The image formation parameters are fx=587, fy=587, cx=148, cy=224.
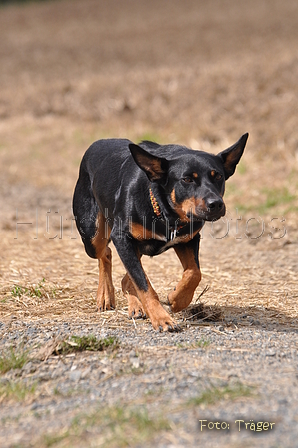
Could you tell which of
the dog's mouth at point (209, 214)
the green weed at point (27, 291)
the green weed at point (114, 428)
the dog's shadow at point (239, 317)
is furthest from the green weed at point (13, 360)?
the green weed at point (27, 291)

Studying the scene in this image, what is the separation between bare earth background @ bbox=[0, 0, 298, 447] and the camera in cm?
293

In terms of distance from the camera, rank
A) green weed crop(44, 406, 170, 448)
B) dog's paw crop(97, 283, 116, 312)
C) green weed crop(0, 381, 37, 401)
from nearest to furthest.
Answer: green weed crop(44, 406, 170, 448) < green weed crop(0, 381, 37, 401) < dog's paw crop(97, 283, 116, 312)

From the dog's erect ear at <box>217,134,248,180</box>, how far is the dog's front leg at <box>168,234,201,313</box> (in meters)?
0.60

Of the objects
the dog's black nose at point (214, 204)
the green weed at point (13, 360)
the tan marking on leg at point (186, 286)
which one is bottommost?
the green weed at point (13, 360)

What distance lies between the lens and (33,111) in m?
17.9

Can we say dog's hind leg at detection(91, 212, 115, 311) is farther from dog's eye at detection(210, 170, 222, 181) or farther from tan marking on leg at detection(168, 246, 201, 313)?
dog's eye at detection(210, 170, 222, 181)

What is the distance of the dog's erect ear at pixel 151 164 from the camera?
14.2 ft

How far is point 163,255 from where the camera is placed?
7.35m

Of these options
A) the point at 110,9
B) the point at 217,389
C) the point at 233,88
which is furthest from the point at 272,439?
the point at 110,9

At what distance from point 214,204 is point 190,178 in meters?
0.34

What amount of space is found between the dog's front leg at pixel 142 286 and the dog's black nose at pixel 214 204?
0.79 meters

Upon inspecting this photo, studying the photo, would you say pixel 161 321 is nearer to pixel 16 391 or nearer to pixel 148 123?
pixel 16 391

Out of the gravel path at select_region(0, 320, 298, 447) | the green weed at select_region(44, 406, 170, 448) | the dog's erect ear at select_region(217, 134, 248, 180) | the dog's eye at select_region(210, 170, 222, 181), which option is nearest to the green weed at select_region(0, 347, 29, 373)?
the gravel path at select_region(0, 320, 298, 447)

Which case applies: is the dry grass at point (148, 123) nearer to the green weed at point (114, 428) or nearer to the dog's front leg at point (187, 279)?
the dog's front leg at point (187, 279)
